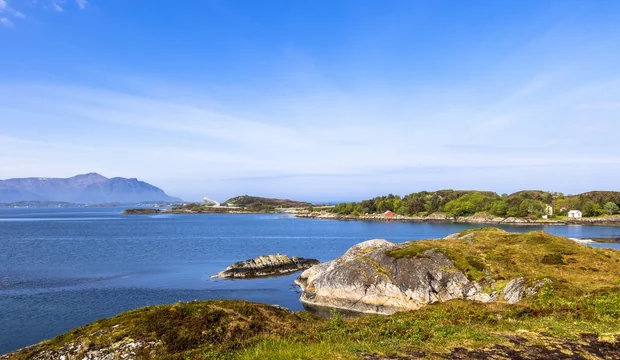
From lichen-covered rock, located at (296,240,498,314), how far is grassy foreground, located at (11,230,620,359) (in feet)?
62.3

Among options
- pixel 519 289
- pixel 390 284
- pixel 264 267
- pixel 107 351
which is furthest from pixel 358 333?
pixel 264 267

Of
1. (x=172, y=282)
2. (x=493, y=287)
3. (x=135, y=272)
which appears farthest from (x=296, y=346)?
(x=135, y=272)

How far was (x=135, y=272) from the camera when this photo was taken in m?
72.2

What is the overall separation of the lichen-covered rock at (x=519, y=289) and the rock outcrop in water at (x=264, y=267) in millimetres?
40964

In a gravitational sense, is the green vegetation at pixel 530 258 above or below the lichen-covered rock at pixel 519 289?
above

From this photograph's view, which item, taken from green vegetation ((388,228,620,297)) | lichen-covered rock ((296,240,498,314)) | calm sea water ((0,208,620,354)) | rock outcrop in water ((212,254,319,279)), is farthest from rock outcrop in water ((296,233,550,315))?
rock outcrop in water ((212,254,319,279))

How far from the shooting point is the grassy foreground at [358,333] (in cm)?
1315

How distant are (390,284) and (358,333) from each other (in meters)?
30.5

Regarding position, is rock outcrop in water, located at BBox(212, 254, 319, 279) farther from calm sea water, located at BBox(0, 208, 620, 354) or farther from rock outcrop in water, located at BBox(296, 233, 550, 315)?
rock outcrop in water, located at BBox(296, 233, 550, 315)

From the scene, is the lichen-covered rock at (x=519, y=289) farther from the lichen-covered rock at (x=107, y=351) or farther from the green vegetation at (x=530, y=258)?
the lichen-covered rock at (x=107, y=351)

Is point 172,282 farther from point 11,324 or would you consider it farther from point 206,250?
point 206,250

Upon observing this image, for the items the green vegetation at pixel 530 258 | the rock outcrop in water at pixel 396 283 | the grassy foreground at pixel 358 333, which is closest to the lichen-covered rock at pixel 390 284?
the rock outcrop in water at pixel 396 283

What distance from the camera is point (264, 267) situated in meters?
73.1

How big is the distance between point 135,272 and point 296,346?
6675 cm
